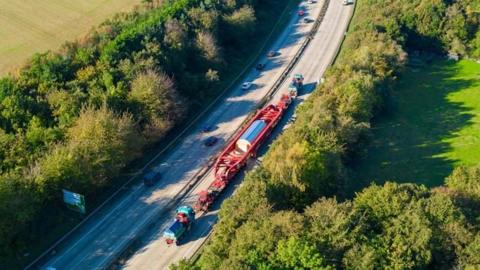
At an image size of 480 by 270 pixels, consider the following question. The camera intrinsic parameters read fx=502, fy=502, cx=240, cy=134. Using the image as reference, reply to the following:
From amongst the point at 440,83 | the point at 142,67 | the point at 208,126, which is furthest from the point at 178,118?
the point at 440,83

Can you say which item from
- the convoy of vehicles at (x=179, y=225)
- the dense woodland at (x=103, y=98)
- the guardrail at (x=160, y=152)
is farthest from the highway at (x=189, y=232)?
the dense woodland at (x=103, y=98)

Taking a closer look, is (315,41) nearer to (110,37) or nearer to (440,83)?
(440,83)

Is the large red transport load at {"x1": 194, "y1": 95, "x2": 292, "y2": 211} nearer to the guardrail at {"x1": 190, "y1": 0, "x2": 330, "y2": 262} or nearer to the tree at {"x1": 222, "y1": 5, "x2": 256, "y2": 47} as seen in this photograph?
the guardrail at {"x1": 190, "y1": 0, "x2": 330, "y2": 262}

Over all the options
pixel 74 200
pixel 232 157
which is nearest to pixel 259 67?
pixel 232 157

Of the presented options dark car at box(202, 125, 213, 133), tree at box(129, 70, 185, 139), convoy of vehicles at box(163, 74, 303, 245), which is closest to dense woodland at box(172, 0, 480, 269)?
convoy of vehicles at box(163, 74, 303, 245)

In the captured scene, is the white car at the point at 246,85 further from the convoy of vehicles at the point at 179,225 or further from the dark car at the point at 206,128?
the convoy of vehicles at the point at 179,225
